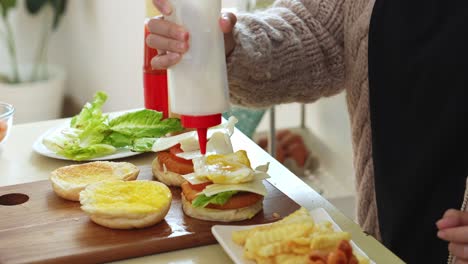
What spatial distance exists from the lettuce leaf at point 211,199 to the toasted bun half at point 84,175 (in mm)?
184

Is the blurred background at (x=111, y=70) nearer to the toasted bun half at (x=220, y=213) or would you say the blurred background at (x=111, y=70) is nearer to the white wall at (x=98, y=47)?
the white wall at (x=98, y=47)

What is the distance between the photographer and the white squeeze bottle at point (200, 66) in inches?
41.6

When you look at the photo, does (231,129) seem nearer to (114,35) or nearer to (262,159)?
(262,159)

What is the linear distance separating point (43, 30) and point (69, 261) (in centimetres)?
311

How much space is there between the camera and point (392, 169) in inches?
53.8

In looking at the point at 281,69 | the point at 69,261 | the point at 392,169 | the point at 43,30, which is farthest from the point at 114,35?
the point at 69,261

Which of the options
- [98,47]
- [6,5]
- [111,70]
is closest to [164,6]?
[111,70]

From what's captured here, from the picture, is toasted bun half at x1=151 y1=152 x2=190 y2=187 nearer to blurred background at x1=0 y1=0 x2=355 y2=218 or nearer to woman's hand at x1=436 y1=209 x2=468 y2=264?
woman's hand at x1=436 y1=209 x2=468 y2=264

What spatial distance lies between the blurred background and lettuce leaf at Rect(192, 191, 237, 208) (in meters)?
1.45

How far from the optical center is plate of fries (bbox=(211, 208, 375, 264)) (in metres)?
0.94

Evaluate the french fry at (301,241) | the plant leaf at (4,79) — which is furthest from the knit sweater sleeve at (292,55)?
the plant leaf at (4,79)

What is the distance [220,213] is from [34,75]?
2.92 meters

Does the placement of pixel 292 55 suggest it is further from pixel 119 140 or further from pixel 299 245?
pixel 299 245

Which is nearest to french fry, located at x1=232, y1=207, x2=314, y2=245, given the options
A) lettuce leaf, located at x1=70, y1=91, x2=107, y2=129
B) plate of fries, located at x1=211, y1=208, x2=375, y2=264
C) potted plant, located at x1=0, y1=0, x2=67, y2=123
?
plate of fries, located at x1=211, y1=208, x2=375, y2=264
